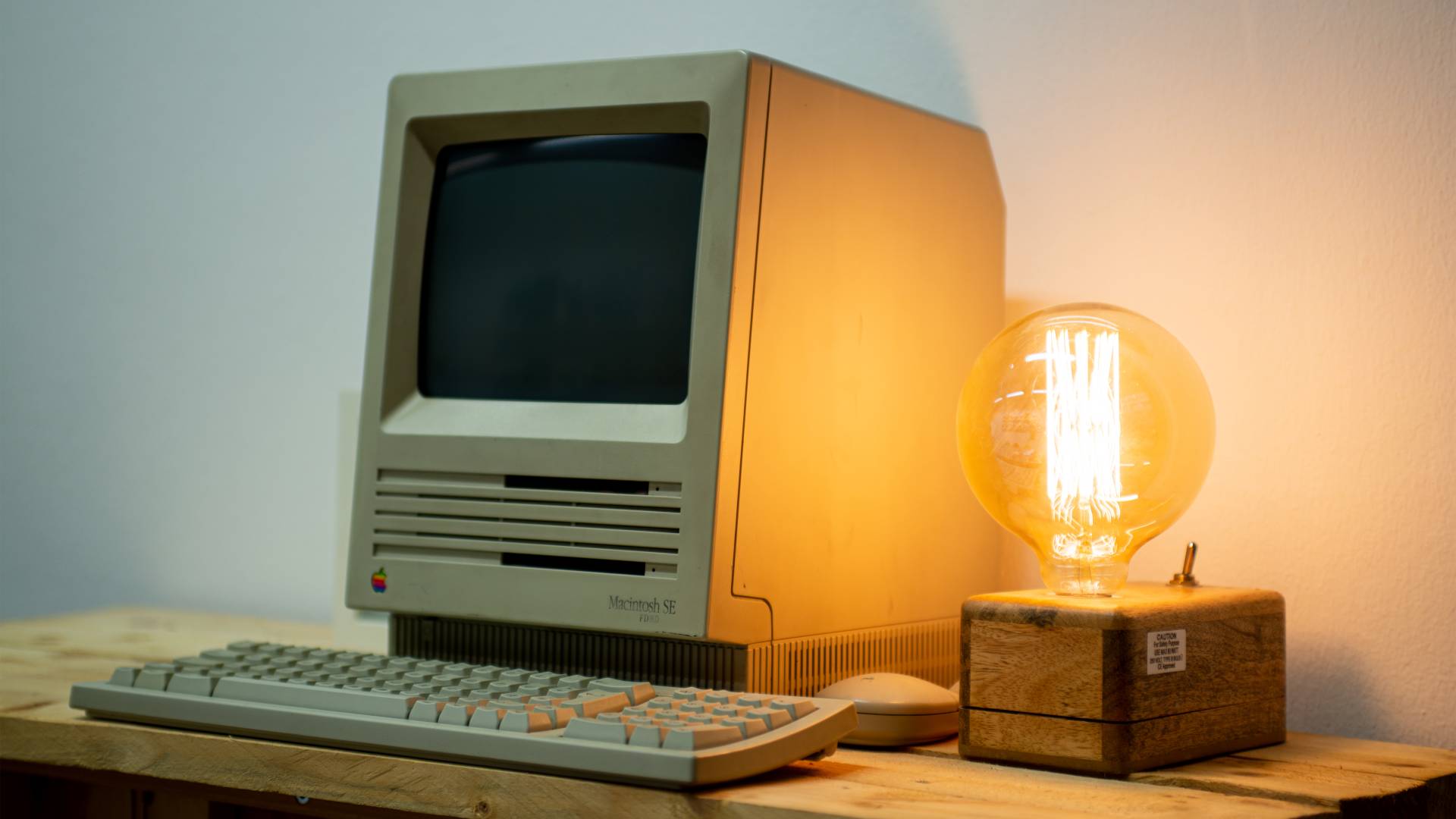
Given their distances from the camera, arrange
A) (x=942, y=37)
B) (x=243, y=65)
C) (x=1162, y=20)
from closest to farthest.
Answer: (x=1162, y=20), (x=942, y=37), (x=243, y=65)

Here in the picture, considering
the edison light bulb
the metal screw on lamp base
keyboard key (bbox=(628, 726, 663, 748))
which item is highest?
the edison light bulb

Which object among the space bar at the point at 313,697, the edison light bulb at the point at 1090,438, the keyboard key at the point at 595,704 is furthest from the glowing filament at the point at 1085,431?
the space bar at the point at 313,697

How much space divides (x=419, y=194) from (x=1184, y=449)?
0.66m

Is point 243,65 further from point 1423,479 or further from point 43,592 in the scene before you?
point 1423,479

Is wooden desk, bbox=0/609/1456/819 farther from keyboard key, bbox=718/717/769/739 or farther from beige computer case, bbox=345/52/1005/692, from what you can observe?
beige computer case, bbox=345/52/1005/692

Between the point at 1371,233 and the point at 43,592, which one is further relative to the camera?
the point at 43,592

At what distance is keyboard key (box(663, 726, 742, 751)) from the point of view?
2.70 ft

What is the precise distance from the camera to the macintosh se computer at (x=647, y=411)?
3.34ft

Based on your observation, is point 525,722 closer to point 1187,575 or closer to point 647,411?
point 647,411

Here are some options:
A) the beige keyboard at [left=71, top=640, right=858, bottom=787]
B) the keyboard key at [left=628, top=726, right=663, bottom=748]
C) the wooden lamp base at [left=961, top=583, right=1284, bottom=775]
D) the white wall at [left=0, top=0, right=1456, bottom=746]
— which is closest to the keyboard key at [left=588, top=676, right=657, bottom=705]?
the beige keyboard at [left=71, top=640, right=858, bottom=787]

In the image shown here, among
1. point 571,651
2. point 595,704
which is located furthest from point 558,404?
point 595,704

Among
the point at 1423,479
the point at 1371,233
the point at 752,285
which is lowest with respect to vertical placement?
the point at 1423,479

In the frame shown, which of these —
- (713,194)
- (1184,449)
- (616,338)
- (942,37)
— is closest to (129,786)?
(616,338)

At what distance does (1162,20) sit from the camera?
Result: 1308 mm
